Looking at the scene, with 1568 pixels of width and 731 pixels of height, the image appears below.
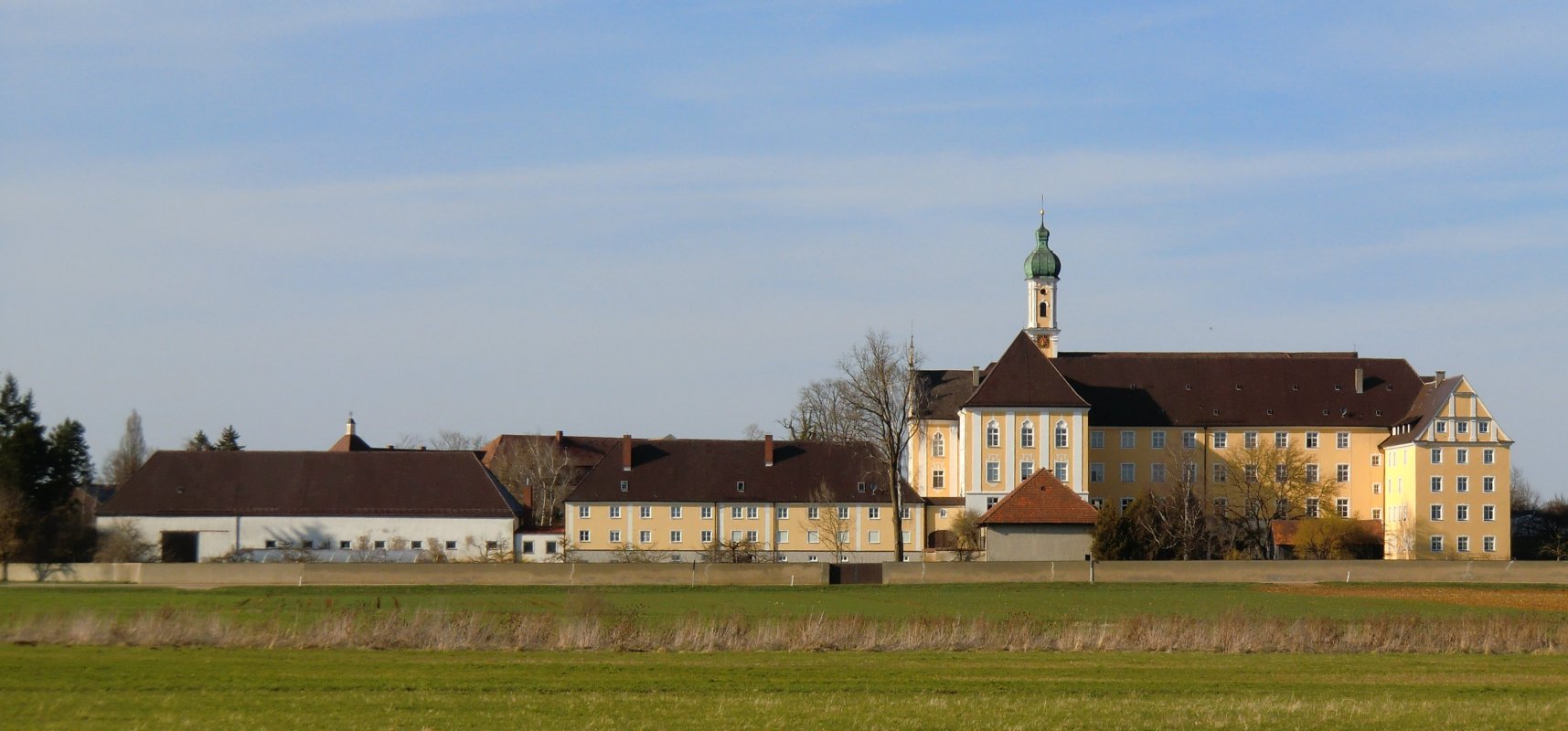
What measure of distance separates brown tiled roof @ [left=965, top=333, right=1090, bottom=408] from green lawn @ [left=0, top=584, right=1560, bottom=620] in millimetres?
28626

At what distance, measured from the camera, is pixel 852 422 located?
10475 cm

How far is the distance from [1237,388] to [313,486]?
48227 millimetres

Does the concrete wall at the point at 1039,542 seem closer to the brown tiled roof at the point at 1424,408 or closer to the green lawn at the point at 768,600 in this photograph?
the green lawn at the point at 768,600

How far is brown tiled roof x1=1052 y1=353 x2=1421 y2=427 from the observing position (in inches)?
3595

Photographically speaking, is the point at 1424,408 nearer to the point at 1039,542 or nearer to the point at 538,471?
the point at 1039,542

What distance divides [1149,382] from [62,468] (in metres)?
54.3

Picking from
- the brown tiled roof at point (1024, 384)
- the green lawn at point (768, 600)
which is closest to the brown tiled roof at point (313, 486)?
the green lawn at point (768, 600)

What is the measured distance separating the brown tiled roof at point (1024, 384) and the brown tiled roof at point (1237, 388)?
477 cm

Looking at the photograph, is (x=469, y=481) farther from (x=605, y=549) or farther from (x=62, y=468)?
(x=62, y=468)

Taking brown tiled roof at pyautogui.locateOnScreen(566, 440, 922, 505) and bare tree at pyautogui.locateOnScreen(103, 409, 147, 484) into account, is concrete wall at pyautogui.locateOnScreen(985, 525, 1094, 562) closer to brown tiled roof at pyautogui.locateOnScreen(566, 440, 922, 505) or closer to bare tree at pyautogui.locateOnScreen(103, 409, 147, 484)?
brown tiled roof at pyautogui.locateOnScreen(566, 440, 922, 505)

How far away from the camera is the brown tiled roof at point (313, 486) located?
2975 inches

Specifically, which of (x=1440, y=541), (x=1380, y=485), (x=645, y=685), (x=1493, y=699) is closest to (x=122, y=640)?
(x=645, y=685)

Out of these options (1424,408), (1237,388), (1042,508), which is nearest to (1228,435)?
(1237,388)

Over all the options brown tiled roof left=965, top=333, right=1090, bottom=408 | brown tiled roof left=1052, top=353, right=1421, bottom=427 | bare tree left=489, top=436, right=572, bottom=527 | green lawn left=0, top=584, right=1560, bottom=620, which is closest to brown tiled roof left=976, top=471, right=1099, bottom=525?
green lawn left=0, top=584, right=1560, bottom=620
